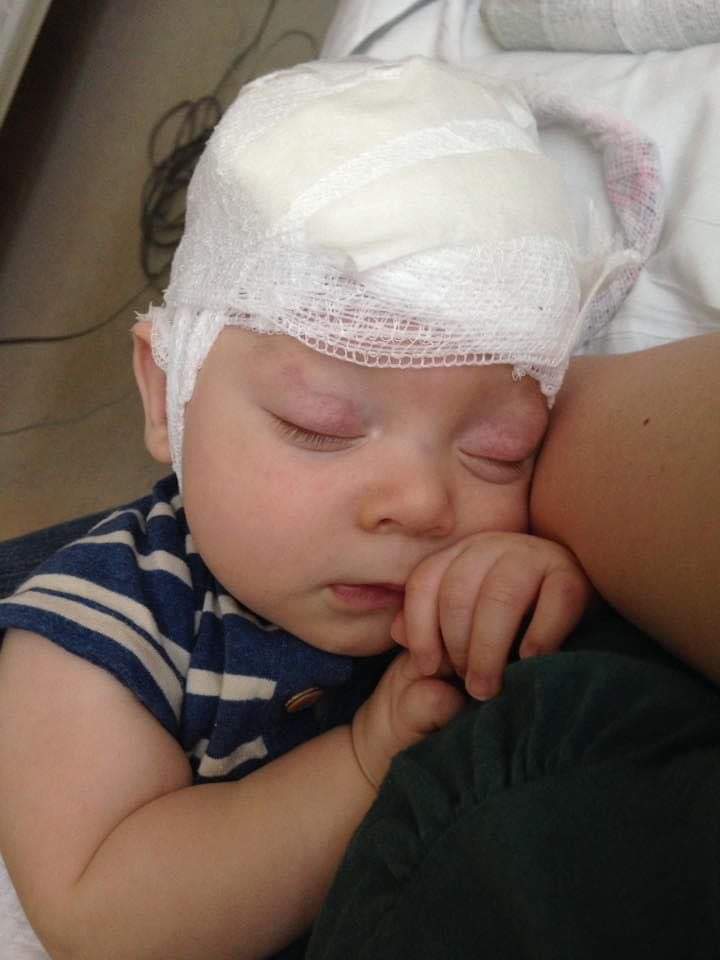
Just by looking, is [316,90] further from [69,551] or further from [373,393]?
[69,551]

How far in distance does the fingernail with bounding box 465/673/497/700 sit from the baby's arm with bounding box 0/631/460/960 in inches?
2.0

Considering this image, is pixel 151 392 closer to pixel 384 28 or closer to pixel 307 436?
pixel 307 436

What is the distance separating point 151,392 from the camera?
809 millimetres

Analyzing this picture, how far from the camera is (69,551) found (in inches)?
30.5

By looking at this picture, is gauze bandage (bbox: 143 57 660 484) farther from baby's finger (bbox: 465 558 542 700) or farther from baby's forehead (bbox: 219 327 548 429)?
baby's finger (bbox: 465 558 542 700)

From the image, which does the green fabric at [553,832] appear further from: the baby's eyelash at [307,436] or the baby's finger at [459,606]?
the baby's eyelash at [307,436]

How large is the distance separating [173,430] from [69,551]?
6.2 inches

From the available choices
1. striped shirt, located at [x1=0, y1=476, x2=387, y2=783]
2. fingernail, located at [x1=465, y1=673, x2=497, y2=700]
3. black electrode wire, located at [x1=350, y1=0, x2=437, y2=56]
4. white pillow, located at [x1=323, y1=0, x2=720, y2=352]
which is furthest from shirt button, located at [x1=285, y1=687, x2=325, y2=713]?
black electrode wire, located at [x1=350, y1=0, x2=437, y2=56]

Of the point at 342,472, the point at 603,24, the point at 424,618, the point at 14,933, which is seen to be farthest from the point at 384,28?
the point at 14,933

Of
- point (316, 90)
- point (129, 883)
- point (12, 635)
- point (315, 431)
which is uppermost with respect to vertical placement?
point (316, 90)

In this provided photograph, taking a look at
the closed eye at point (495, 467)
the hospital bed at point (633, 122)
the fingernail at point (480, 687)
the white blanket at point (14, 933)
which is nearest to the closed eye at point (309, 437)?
the closed eye at point (495, 467)

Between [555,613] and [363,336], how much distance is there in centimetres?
24

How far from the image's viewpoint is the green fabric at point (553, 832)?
0.32 metres

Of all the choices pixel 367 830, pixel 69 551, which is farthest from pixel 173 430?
pixel 367 830
